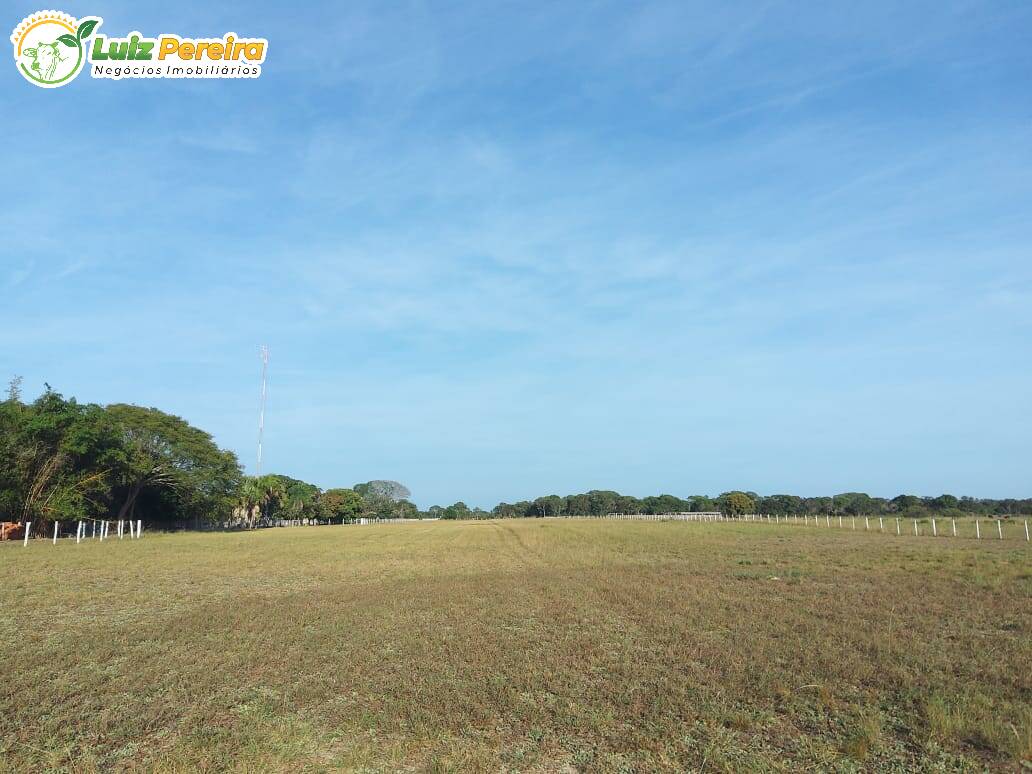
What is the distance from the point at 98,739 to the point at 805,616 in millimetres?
11458

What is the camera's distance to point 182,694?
27.4ft

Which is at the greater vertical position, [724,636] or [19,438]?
[19,438]

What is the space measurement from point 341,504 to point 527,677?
128687 millimetres

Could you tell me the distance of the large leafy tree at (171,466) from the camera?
204 ft

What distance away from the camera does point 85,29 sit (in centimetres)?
2366

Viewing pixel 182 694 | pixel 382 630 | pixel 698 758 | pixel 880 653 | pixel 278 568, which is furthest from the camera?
pixel 278 568

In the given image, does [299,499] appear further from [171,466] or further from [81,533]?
[81,533]

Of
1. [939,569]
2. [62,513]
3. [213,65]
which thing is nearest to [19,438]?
[62,513]

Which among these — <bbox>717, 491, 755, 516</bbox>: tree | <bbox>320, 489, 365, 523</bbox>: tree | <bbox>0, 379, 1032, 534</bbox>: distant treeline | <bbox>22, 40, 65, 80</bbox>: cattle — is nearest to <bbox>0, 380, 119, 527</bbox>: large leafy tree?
<bbox>0, 379, 1032, 534</bbox>: distant treeline

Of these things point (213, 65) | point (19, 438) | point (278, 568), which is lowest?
point (278, 568)

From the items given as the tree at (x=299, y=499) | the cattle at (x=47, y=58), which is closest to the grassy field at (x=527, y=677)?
the cattle at (x=47, y=58)

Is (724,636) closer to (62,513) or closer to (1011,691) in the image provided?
(1011,691)

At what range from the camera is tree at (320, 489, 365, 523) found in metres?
130

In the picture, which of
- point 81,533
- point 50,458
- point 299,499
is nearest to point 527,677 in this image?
point 81,533
